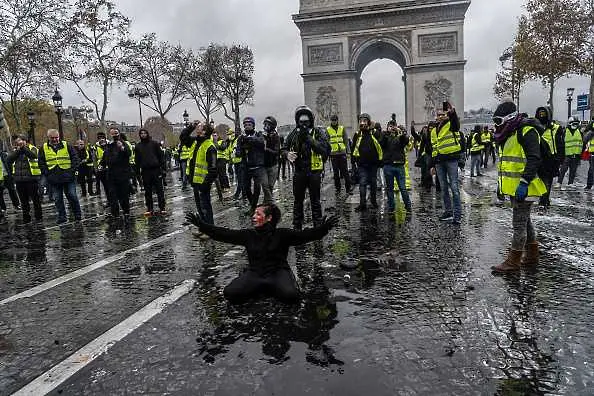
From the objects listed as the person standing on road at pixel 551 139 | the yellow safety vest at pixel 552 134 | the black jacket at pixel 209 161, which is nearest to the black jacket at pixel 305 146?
the black jacket at pixel 209 161

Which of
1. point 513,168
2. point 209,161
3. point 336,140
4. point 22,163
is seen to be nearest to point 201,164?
point 209,161

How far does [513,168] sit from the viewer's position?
488 cm

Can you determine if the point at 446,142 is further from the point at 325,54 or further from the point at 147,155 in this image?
the point at 325,54

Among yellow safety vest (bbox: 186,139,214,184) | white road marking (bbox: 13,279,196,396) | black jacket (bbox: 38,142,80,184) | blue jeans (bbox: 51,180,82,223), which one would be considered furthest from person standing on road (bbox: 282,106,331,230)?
blue jeans (bbox: 51,180,82,223)

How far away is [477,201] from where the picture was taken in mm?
9883

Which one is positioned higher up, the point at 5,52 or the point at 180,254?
the point at 5,52

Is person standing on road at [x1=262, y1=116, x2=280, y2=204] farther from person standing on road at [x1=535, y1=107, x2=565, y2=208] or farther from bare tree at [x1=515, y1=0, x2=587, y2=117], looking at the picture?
bare tree at [x1=515, y1=0, x2=587, y2=117]

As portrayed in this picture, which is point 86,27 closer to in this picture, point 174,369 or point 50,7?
point 50,7

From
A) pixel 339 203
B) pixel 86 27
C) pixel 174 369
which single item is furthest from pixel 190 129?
pixel 86 27

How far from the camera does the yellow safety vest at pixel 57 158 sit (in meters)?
9.36

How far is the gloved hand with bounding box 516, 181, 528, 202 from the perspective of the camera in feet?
15.2

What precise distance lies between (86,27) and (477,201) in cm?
2688

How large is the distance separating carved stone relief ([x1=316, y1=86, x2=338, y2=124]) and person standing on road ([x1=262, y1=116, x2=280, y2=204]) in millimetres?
27139

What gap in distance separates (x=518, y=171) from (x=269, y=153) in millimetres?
4709
